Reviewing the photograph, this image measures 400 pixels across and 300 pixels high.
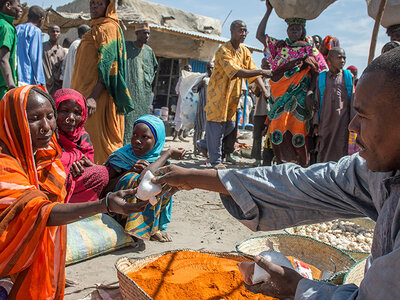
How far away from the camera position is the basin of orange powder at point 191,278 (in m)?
2.22

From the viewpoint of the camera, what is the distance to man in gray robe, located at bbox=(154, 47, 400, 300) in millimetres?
1221

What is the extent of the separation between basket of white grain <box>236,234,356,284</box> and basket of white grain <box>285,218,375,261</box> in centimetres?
40

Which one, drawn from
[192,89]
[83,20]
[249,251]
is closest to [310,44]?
[249,251]

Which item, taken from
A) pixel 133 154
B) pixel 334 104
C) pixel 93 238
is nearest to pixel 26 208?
pixel 93 238

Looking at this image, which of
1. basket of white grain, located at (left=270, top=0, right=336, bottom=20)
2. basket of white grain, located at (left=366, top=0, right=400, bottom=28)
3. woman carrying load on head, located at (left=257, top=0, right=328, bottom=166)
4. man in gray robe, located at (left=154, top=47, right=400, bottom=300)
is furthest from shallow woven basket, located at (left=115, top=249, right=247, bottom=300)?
basket of white grain, located at (left=366, top=0, right=400, bottom=28)

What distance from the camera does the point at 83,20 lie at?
1251 centimetres

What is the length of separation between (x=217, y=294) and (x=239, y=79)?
4.78 meters

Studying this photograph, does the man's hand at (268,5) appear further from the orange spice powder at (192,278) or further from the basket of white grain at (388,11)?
the orange spice powder at (192,278)

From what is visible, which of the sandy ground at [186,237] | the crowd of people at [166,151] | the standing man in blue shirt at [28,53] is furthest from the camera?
the standing man in blue shirt at [28,53]

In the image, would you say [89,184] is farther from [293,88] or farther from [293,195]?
[293,88]

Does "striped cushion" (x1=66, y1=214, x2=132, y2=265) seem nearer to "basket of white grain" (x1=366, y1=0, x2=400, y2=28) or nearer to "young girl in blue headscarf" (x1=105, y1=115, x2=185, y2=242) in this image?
"young girl in blue headscarf" (x1=105, y1=115, x2=185, y2=242)

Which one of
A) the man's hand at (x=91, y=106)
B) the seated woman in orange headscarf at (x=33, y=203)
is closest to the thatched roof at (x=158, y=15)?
the man's hand at (x=91, y=106)

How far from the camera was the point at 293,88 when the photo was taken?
19.0 ft

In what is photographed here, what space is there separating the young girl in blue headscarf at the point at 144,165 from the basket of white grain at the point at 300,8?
2940 millimetres
